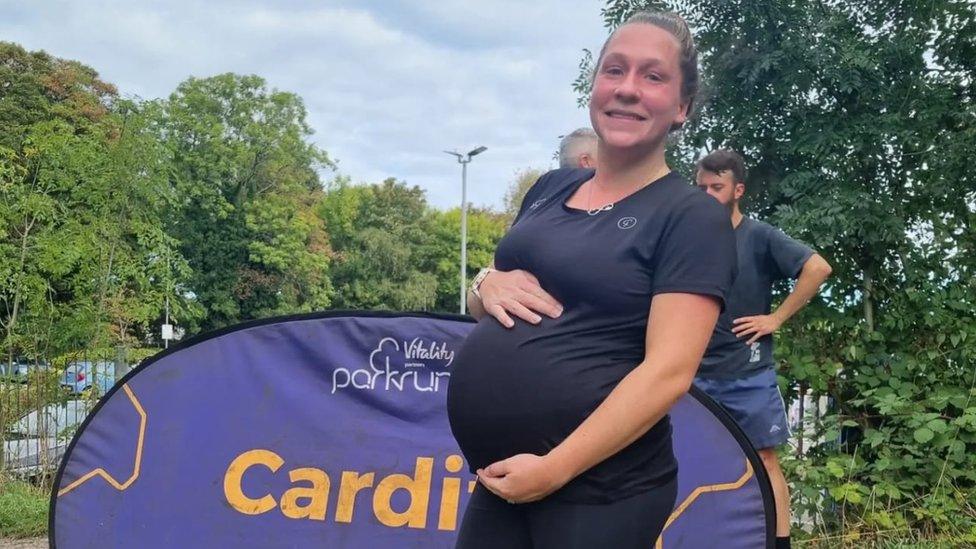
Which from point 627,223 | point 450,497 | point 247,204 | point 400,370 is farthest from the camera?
point 247,204

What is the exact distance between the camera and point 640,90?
5.16ft

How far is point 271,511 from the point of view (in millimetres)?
3287

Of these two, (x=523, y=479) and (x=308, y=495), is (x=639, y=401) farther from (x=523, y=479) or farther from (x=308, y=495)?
(x=308, y=495)

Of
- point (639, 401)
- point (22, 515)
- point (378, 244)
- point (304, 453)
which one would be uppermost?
point (378, 244)

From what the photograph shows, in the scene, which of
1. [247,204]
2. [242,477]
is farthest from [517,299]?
[247,204]

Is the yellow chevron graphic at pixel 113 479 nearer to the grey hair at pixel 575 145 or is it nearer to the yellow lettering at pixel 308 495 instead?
the yellow lettering at pixel 308 495

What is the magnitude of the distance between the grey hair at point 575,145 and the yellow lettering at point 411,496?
1377mm

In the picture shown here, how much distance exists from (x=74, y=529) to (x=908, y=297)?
3965mm

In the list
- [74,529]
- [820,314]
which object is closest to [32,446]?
[74,529]

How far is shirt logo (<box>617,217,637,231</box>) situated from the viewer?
1.51 m

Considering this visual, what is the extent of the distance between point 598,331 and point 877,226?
357 cm

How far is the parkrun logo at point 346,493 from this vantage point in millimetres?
3275

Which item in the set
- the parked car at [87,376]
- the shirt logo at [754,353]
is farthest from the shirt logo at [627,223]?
the parked car at [87,376]

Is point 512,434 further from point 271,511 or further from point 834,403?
point 834,403
